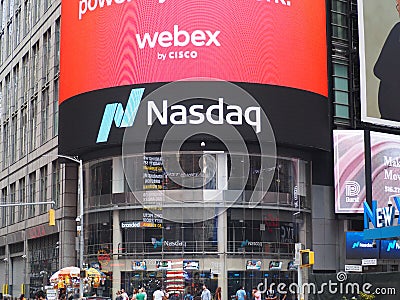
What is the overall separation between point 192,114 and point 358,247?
614 inches

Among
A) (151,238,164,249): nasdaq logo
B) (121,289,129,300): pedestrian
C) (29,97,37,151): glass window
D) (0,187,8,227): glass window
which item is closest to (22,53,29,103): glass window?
(29,97,37,151): glass window

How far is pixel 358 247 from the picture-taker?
5919cm

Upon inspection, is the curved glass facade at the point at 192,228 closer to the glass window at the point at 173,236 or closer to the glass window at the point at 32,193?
the glass window at the point at 173,236

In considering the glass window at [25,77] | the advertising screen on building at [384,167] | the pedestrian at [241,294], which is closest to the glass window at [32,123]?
the glass window at [25,77]

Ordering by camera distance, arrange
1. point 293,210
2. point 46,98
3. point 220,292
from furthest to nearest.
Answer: point 46,98 < point 293,210 < point 220,292

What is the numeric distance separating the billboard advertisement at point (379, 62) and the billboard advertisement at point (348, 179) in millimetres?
2791

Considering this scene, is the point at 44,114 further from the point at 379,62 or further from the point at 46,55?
the point at 379,62

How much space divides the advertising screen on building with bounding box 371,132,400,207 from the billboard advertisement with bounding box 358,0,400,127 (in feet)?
4.51

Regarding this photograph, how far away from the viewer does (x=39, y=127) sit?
2876 inches

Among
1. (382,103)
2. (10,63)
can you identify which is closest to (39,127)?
(10,63)

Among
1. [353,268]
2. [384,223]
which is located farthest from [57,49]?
[384,223]

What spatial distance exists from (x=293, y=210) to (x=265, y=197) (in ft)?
9.21

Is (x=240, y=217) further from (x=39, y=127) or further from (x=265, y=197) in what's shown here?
(x=39, y=127)

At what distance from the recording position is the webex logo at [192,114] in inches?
2176
